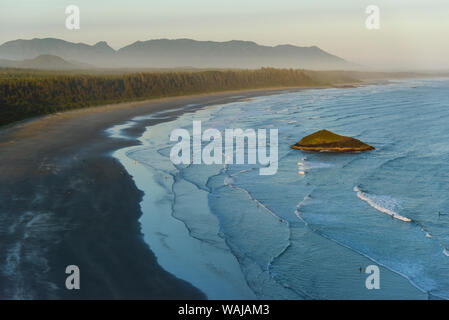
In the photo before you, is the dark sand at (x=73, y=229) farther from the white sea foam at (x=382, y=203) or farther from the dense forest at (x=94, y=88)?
the dense forest at (x=94, y=88)

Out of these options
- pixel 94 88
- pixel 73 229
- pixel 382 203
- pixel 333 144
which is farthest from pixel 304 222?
pixel 94 88

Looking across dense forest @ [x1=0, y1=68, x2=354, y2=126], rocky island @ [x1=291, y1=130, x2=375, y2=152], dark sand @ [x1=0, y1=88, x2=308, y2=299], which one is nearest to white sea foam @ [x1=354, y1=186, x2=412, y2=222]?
dark sand @ [x1=0, y1=88, x2=308, y2=299]

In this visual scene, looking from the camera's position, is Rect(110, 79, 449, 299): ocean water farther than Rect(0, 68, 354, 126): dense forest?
No

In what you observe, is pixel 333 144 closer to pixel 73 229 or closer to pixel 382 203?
pixel 382 203

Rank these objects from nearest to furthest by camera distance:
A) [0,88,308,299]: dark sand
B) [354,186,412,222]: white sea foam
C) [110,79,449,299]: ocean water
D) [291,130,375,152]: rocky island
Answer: [0,88,308,299]: dark sand → [110,79,449,299]: ocean water → [354,186,412,222]: white sea foam → [291,130,375,152]: rocky island

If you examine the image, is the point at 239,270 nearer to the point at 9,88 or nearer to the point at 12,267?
the point at 12,267

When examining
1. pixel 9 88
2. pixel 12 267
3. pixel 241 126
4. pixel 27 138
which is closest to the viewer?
pixel 12 267

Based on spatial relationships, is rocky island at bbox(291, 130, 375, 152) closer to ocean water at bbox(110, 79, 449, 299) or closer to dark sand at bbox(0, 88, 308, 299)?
ocean water at bbox(110, 79, 449, 299)
